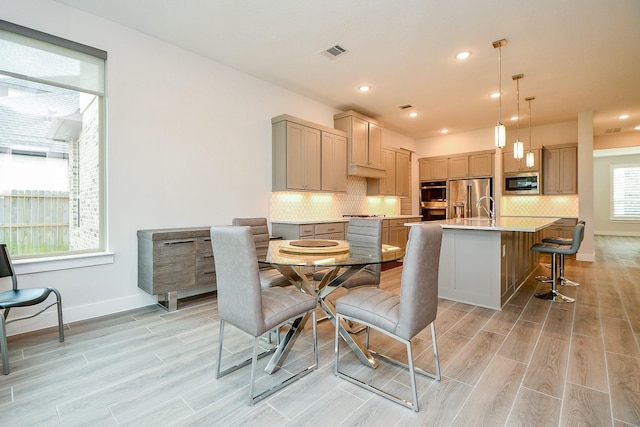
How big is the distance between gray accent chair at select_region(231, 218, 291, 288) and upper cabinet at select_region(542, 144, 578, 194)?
6.49m

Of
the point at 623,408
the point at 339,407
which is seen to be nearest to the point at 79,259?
the point at 339,407

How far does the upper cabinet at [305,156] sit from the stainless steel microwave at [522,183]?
420 centimetres

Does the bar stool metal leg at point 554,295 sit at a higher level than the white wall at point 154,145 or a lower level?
lower

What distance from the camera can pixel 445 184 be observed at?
7.62m

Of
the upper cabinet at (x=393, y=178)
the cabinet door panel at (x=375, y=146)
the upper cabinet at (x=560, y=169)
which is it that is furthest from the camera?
the upper cabinet at (x=393, y=178)

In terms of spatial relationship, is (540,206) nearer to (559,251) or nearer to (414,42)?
(559,251)

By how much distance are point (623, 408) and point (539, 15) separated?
328 centimetres

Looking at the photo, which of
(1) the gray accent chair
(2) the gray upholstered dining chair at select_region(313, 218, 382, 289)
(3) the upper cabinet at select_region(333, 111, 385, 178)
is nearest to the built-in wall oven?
(3) the upper cabinet at select_region(333, 111, 385, 178)

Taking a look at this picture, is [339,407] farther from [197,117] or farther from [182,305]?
[197,117]

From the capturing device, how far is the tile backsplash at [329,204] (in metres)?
4.84

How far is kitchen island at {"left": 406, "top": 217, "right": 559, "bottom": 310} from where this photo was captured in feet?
10.8

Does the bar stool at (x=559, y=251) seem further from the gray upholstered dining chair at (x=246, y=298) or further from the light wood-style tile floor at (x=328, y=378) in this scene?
the gray upholstered dining chair at (x=246, y=298)

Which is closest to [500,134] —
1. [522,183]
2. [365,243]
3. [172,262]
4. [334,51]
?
[365,243]

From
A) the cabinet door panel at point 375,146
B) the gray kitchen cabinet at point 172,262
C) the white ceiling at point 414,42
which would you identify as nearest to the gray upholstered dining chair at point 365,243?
the gray kitchen cabinet at point 172,262
